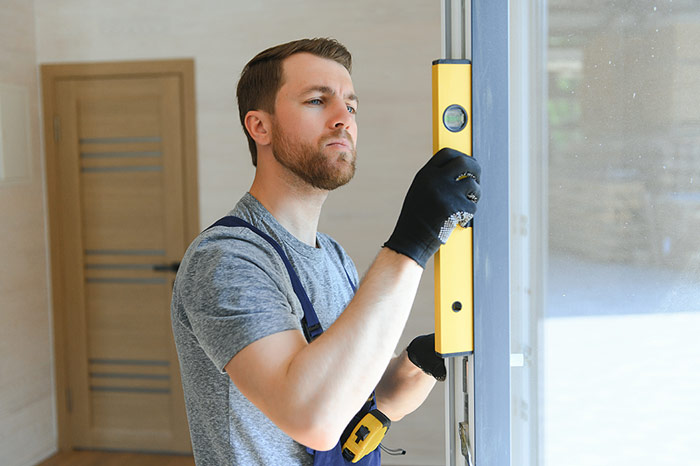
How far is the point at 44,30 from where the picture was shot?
3904 millimetres

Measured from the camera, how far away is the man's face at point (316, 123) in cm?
123

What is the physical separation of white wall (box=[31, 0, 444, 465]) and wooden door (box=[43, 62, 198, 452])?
0.16m

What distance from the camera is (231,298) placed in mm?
974

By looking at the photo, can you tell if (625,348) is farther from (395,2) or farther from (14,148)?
(14,148)

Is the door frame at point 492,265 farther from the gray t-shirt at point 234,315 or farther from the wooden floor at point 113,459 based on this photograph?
the wooden floor at point 113,459

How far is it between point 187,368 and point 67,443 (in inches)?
134

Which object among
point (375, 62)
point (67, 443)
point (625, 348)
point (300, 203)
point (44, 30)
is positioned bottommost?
point (67, 443)

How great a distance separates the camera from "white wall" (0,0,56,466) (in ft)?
11.8

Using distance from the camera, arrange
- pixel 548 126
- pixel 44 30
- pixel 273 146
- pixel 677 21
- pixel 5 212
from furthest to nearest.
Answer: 1. pixel 44 30
2. pixel 5 212
3. pixel 273 146
4. pixel 548 126
5. pixel 677 21

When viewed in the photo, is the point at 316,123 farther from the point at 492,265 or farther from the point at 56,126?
the point at 56,126

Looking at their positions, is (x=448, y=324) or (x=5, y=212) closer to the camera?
(x=448, y=324)

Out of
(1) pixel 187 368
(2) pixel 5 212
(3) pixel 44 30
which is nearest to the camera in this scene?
(1) pixel 187 368

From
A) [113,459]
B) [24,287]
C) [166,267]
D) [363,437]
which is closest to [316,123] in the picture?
[363,437]

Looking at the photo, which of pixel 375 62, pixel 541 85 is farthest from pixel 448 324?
pixel 375 62
